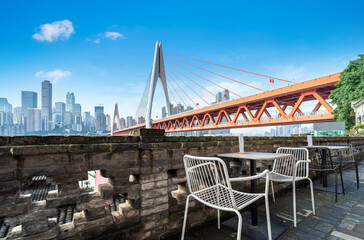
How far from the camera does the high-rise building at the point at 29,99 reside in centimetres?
13664

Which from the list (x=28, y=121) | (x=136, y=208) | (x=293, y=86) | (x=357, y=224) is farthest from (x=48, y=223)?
(x=28, y=121)

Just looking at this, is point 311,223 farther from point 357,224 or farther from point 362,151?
point 362,151

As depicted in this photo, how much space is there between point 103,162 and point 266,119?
2559 cm

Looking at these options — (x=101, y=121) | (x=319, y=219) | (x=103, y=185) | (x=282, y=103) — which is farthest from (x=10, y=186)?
(x=101, y=121)

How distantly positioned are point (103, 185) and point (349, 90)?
1826 cm

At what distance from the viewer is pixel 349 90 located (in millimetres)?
14016

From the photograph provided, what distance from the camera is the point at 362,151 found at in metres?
7.41

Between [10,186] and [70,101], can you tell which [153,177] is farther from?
[70,101]

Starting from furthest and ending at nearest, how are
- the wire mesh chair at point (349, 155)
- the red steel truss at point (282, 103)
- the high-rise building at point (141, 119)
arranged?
the high-rise building at point (141, 119), the red steel truss at point (282, 103), the wire mesh chair at point (349, 155)

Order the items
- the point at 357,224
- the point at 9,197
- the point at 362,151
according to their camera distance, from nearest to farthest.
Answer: the point at 9,197 → the point at 357,224 → the point at 362,151

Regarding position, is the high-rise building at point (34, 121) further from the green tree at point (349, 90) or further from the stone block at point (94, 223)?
the stone block at point (94, 223)

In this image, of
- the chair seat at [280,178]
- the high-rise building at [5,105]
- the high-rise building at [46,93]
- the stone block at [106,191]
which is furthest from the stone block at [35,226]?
the high-rise building at [5,105]

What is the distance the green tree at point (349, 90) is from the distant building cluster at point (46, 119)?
37.0 meters

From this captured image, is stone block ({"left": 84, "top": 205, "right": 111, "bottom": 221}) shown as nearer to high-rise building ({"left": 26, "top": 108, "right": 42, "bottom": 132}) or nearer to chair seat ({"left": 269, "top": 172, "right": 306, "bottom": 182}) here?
chair seat ({"left": 269, "top": 172, "right": 306, "bottom": 182})
